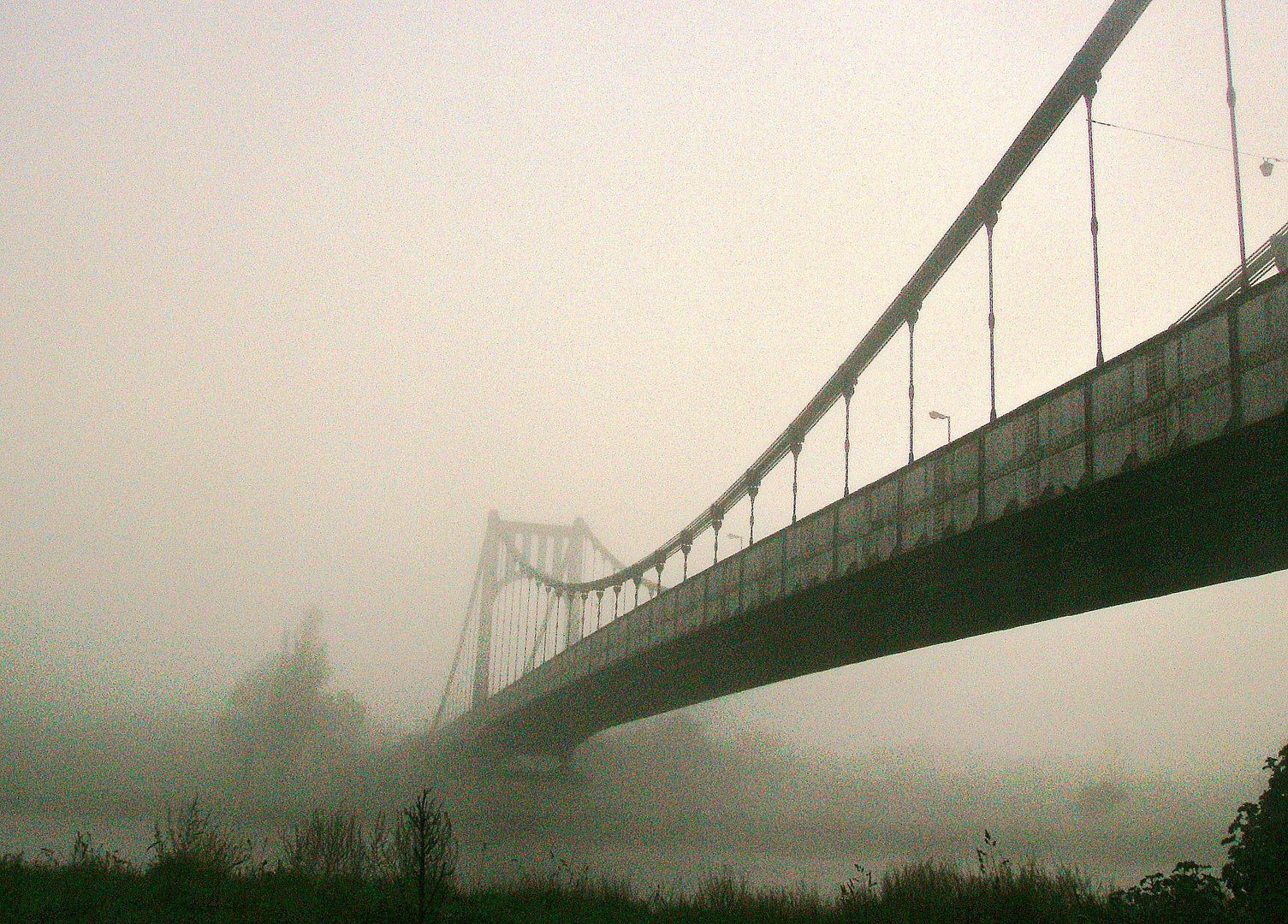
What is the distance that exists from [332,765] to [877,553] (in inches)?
2380

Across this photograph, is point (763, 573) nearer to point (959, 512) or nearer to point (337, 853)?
point (959, 512)

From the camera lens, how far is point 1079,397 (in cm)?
1595

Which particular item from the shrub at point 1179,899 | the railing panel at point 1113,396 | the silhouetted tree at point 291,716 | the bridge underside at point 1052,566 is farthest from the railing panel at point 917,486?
the silhouetted tree at point 291,716

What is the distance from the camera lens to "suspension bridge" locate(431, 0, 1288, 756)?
1370 cm

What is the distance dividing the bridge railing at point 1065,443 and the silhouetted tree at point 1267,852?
4387 mm

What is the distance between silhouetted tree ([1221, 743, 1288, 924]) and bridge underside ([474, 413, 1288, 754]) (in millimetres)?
4341

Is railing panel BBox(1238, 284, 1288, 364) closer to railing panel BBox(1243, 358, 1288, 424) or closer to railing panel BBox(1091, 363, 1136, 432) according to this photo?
railing panel BBox(1243, 358, 1288, 424)

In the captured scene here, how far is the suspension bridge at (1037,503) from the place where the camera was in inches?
539

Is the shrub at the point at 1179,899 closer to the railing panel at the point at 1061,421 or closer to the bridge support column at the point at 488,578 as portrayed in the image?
the railing panel at the point at 1061,421

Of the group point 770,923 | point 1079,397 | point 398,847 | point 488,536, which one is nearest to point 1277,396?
point 1079,397

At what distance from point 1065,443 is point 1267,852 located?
23.7ft

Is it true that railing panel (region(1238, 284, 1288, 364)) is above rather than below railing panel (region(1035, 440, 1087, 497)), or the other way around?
above

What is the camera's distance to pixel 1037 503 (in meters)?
16.9

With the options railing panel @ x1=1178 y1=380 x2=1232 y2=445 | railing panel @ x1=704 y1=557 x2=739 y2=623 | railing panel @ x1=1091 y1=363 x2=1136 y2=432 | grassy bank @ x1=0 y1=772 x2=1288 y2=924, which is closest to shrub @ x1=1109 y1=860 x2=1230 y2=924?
grassy bank @ x1=0 y1=772 x2=1288 y2=924
